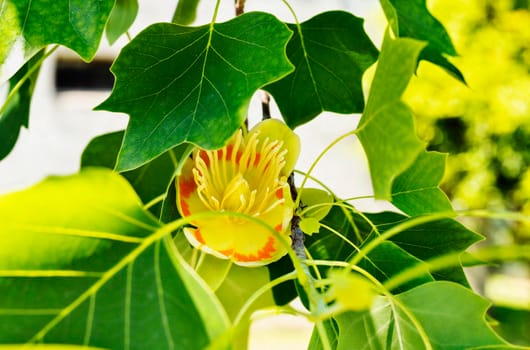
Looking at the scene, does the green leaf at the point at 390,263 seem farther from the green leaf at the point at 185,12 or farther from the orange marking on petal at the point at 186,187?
the green leaf at the point at 185,12

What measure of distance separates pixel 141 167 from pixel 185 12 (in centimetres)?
15

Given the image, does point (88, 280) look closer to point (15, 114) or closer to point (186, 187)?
point (186, 187)

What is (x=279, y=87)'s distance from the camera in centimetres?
51

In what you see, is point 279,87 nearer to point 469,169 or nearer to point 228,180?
point 228,180

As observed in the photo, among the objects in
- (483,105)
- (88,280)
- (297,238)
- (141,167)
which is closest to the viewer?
(88,280)

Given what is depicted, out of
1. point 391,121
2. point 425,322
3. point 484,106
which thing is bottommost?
point 484,106

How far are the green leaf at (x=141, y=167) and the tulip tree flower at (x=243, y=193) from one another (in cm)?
8

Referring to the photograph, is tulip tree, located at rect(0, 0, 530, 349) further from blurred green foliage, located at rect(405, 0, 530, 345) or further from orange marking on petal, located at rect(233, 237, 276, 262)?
blurred green foliage, located at rect(405, 0, 530, 345)

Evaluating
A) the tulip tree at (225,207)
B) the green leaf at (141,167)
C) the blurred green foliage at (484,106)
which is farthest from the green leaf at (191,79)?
the blurred green foliage at (484,106)

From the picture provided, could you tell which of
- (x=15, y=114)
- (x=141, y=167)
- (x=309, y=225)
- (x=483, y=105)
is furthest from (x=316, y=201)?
(x=483, y=105)

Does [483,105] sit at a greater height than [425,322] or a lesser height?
lesser

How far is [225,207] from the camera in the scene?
0.43m

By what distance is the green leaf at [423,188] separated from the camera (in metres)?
0.45

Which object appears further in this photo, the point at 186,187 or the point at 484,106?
the point at 484,106
